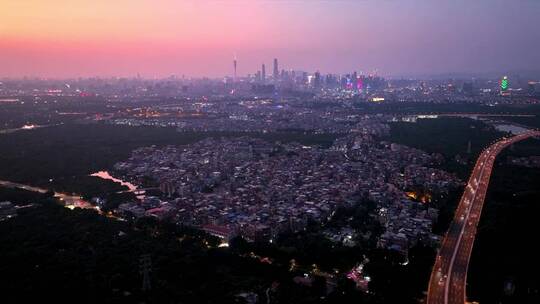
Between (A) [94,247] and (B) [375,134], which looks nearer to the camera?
(A) [94,247]

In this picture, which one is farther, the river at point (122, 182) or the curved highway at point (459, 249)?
the river at point (122, 182)

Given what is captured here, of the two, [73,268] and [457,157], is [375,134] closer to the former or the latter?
[457,157]

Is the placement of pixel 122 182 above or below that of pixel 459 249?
above

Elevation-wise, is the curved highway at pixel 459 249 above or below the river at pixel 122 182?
below

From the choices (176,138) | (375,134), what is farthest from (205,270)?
(375,134)

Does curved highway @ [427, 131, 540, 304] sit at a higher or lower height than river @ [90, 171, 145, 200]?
lower

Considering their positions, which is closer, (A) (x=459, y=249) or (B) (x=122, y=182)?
(A) (x=459, y=249)

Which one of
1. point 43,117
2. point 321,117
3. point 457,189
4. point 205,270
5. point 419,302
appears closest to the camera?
point 419,302

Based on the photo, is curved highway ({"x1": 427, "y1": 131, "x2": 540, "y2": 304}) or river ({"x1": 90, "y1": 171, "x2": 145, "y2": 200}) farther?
river ({"x1": 90, "y1": 171, "x2": 145, "y2": 200})
